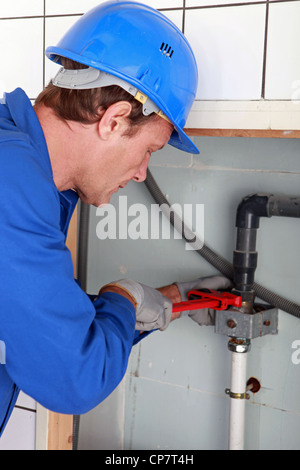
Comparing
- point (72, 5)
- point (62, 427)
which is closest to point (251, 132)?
point (72, 5)

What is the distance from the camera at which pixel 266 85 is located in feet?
3.65

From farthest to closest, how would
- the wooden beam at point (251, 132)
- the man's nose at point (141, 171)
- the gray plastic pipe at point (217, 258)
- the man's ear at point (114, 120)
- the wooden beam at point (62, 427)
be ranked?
1. the wooden beam at point (62, 427)
2. the gray plastic pipe at point (217, 258)
3. the wooden beam at point (251, 132)
4. the man's nose at point (141, 171)
5. the man's ear at point (114, 120)

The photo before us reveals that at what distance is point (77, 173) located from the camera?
0.96 m

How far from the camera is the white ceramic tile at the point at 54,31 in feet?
4.33

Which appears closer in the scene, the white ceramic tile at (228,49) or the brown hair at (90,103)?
the brown hair at (90,103)

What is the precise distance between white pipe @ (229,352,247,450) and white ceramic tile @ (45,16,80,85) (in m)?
0.88

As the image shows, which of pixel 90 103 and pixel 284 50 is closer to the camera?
pixel 90 103

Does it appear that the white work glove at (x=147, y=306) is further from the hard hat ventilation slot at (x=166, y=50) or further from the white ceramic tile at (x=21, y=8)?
the white ceramic tile at (x=21, y=8)

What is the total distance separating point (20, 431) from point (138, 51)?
3.92 feet

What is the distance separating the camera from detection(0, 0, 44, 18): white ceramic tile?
1.36 metres

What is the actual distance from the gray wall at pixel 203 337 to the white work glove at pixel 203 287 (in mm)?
87

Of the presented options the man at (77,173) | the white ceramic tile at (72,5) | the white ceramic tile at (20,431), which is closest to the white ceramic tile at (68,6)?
the white ceramic tile at (72,5)

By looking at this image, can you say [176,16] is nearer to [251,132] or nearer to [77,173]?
[251,132]

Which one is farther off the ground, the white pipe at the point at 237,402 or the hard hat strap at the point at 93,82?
the hard hat strap at the point at 93,82
